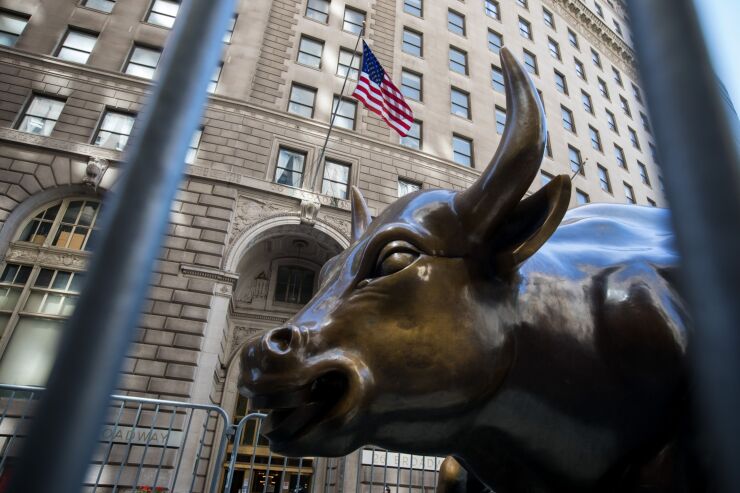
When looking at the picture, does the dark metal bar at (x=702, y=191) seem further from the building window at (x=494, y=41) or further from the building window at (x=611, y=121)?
the building window at (x=611, y=121)

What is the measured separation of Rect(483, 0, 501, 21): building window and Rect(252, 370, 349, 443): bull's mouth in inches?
1248

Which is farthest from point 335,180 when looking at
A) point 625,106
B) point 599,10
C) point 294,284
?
point 599,10

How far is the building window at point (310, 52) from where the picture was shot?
67.1ft

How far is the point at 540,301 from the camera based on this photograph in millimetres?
1858

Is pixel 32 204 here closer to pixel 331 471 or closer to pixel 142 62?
pixel 142 62

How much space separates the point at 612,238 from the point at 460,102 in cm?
2271

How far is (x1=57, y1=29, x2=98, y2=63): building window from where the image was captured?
1755cm

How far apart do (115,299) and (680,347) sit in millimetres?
1926

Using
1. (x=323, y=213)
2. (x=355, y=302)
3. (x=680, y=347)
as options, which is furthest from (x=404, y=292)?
(x=323, y=213)

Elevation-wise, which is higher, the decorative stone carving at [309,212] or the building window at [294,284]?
the decorative stone carving at [309,212]

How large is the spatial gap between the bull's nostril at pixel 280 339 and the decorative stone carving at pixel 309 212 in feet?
48.7

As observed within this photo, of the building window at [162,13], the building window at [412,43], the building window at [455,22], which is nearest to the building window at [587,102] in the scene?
the building window at [455,22]

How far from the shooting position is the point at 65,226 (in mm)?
14727

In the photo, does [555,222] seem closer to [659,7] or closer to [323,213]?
[659,7]
